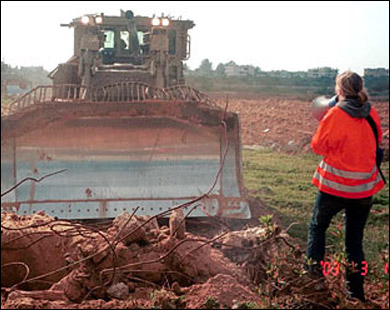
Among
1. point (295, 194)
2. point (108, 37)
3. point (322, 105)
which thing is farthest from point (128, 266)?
point (108, 37)

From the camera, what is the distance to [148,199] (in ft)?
18.7

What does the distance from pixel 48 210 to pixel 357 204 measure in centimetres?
309

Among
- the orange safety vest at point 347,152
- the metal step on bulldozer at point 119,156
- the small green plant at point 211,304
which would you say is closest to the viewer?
the small green plant at point 211,304

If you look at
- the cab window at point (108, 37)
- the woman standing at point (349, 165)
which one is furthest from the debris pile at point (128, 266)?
the cab window at point (108, 37)

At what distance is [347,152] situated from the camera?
3838mm

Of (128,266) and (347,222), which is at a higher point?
(347,222)

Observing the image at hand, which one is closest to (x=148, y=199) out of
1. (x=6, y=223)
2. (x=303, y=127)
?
(x=6, y=223)

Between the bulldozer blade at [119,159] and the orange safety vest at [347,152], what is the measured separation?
6.24ft

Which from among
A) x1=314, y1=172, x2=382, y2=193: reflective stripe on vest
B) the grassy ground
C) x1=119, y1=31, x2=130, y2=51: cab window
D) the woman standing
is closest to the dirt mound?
the woman standing

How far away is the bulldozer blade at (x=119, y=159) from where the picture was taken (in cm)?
564

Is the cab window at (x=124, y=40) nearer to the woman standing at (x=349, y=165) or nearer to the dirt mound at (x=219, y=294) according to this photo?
the woman standing at (x=349, y=165)

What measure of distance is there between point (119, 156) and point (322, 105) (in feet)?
8.30

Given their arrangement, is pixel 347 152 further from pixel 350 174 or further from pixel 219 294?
pixel 219 294

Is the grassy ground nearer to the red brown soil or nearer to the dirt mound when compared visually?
the red brown soil
